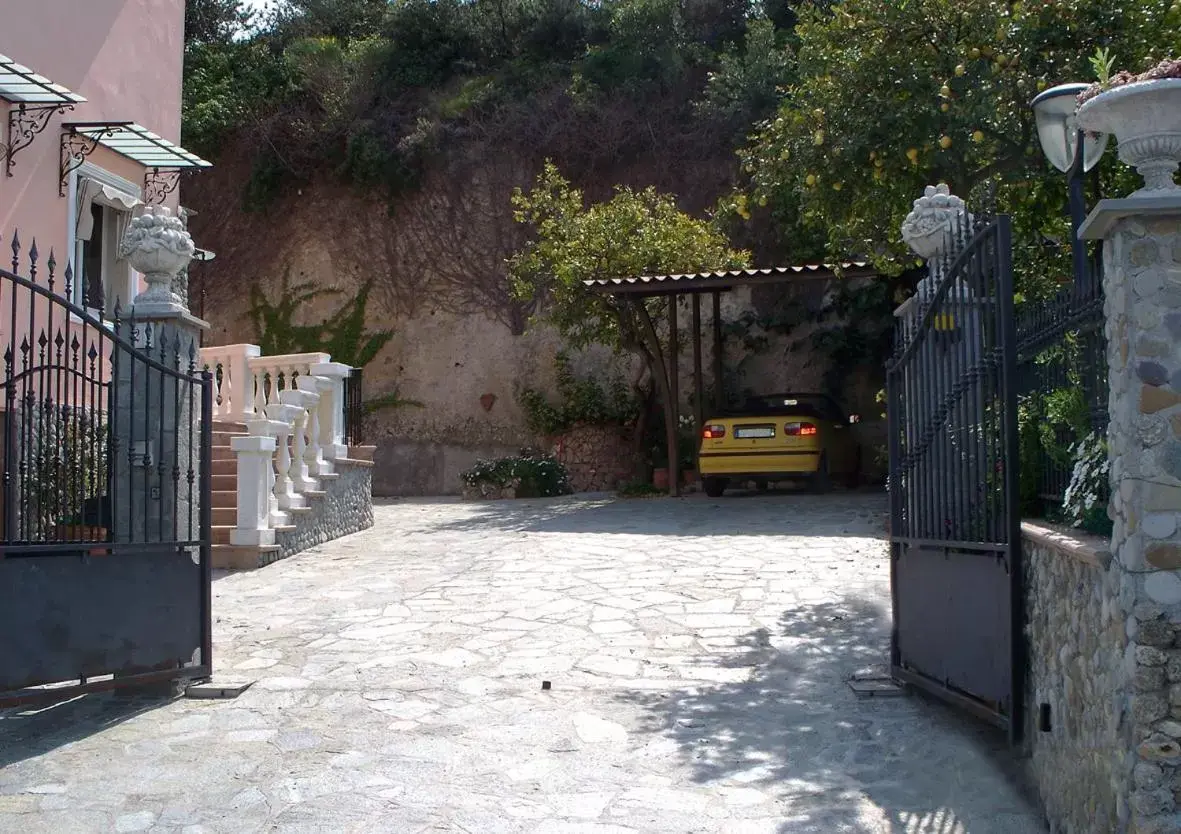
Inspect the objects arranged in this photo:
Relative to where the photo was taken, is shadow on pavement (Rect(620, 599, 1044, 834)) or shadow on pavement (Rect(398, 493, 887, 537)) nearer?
shadow on pavement (Rect(620, 599, 1044, 834))

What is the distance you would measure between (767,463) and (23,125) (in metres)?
8.40

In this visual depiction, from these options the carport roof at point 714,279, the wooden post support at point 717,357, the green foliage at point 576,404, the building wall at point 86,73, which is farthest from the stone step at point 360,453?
the green foliage at point 576,404

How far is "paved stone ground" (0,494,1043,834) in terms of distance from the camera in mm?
4273

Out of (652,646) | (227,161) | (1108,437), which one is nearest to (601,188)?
(227,161)

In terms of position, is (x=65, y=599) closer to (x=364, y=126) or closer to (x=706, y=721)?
(x=706, y=721)

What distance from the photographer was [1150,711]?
3080 mm

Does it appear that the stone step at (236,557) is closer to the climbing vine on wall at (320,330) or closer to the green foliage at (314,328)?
the climbing vine on wall at (320,330)

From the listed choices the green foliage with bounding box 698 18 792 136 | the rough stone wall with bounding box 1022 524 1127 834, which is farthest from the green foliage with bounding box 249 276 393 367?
the rough stone wall with bounding box 1022 524 1127 834

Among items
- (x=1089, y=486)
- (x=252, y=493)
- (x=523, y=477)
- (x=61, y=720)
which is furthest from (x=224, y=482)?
(x=1089, y=486)

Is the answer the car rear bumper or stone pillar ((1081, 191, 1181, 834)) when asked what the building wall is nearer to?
the car rear bumper

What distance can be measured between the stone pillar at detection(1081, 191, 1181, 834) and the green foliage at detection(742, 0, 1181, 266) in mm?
4079

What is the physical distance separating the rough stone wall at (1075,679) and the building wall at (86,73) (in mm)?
8257

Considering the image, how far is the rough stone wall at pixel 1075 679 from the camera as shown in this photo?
128 inches

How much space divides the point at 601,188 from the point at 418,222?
327cm
